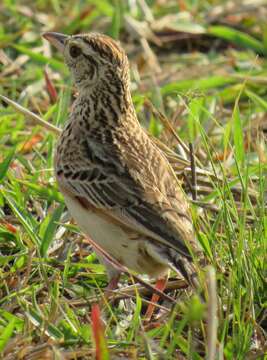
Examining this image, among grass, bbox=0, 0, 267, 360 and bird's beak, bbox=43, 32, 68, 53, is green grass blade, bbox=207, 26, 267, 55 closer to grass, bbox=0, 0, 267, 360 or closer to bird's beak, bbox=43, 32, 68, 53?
grass, bbox=0, 0, 267, 360

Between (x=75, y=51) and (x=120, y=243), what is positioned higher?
(x=75, y=51)

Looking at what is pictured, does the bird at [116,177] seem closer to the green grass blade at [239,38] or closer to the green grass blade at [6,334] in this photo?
the green grass blade at [6,334]

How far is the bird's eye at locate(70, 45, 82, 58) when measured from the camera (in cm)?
591

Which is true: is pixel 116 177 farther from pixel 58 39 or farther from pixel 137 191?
pixel 58 39

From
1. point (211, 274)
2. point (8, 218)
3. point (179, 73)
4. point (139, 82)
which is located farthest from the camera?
point (179, 73)

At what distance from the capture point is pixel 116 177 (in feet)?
17.7

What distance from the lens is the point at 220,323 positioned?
4742 millimetres

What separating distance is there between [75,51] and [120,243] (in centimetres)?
129

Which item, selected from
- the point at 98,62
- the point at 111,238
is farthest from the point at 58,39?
Answer: the point at 111,238

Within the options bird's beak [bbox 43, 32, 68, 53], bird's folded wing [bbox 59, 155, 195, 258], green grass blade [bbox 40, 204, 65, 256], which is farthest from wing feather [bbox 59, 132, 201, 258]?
bird's beak [bbox 43, 32, 68, 53]

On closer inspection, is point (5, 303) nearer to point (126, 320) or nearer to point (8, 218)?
point (126, 320)

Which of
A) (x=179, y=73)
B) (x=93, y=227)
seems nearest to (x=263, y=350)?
(x=93, y=227)

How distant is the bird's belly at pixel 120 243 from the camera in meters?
5.17

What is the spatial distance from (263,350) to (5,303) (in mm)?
1309
